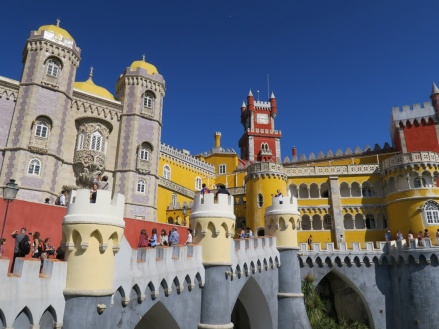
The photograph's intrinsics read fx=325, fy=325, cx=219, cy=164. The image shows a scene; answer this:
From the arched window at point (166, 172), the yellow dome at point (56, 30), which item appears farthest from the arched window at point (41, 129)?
the arched window at point (166, 172)

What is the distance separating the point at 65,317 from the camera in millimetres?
7828

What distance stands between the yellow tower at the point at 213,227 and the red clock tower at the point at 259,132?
4344 centimetres

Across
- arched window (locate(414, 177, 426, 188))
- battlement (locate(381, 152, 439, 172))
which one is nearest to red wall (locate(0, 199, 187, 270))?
battlement (locate(381, 152, 439, 172))

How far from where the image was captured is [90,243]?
27.0 feet

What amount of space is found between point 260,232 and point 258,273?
14.8m

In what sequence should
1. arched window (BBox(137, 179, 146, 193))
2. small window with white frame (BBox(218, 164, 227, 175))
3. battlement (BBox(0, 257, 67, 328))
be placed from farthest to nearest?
small window with white frame (BBox(218, 164, 227, 175)), arched window (BBox(137, 179, 146, 193)), battlement (BBox(0, 257, 67, 328))

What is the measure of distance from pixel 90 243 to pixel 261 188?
A: 2599 centimetres

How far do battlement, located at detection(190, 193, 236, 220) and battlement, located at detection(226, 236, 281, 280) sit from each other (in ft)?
6.97

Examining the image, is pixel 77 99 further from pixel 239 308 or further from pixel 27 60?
pixel 239 308

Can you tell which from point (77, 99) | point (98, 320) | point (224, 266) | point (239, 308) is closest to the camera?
point (98, 320)

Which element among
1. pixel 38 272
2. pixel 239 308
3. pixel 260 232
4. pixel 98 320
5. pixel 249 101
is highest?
pixel 249 101

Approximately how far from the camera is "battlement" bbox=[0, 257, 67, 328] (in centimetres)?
688

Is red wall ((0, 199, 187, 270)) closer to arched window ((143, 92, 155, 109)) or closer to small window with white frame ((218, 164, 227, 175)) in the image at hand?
arched window ((143, 92, 155, 109))

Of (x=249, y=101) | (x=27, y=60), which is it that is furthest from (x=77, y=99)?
(x=249, y=101)
